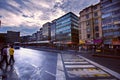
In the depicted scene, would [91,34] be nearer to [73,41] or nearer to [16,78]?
[73,41]

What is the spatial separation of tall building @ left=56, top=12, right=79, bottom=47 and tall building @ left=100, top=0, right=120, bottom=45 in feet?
119

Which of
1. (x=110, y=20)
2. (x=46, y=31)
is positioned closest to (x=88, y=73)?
(x=110, y=20)

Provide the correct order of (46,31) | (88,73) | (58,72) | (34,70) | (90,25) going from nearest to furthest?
(88,73) < (58,72) < (34,70) < (90,25) < (46,31)

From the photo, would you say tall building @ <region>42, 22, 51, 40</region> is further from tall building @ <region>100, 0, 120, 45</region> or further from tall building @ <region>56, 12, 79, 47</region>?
tall building @ <region>100, 0, 120, 45</region>

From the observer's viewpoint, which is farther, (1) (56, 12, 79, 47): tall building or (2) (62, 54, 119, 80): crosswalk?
(1) (56, 12, 79, 47): tall building

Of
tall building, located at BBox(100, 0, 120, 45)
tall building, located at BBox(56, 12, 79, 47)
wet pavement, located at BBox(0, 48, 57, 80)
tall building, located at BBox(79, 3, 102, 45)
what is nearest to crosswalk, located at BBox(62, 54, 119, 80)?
wet pavement, located at BBox(0, 48, 57, 80)

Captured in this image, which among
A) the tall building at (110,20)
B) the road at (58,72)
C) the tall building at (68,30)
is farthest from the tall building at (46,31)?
the road at (58,72)

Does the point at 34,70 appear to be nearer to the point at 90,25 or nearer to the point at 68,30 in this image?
the point at 90,25

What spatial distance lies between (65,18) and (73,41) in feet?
52.0

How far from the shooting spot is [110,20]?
5375 centimetres

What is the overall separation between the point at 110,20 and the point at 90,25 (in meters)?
13.7

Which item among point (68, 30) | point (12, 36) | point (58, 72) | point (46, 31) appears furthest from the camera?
point (12, 36)

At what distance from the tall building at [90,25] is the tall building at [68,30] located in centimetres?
1932

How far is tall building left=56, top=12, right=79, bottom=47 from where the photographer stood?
304 ft
